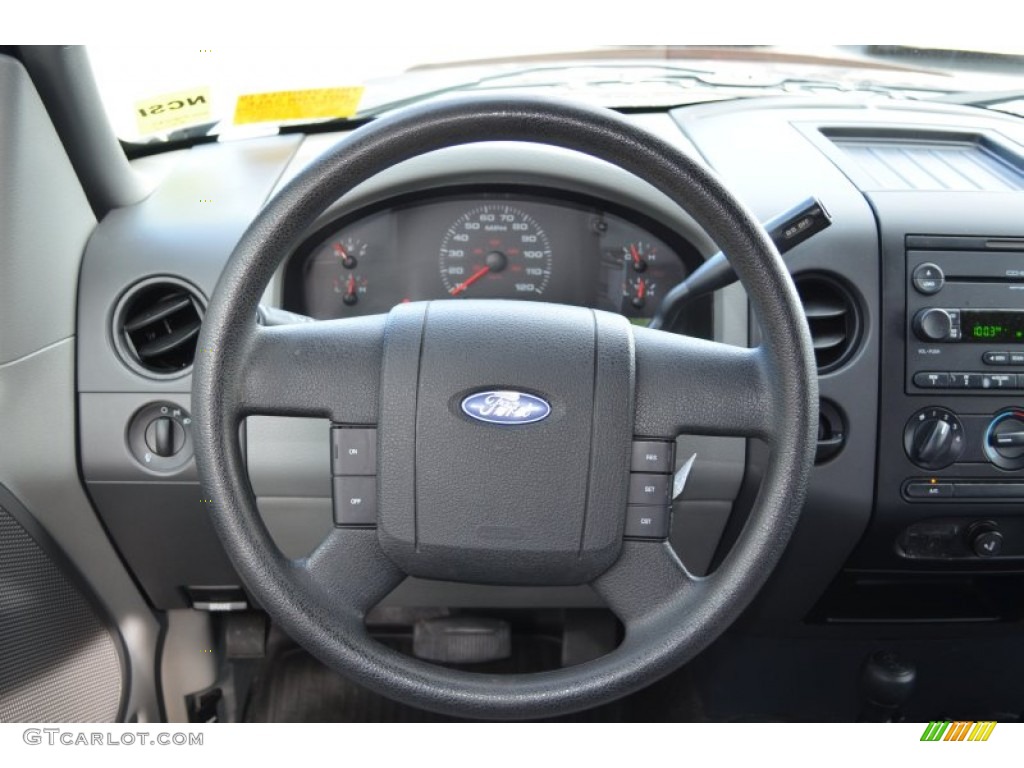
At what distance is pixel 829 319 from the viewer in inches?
54.4

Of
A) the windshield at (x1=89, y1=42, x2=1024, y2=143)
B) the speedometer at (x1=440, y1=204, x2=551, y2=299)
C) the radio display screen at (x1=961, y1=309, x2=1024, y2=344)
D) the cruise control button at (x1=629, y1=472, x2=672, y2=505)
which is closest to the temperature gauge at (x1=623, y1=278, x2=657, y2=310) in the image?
the speedometer at (x1=440, y1=204, x2=551, y2=299)

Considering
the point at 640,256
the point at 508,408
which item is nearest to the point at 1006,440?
the point at 640,256

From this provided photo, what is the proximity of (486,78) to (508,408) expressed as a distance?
901 millimetres

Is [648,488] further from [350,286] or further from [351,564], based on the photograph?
[350,286]

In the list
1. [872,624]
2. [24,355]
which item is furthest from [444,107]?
[872,624]

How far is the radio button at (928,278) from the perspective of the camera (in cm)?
135

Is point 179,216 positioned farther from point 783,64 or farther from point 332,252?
point 783,64

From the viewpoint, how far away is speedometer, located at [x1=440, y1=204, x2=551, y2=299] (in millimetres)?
1500

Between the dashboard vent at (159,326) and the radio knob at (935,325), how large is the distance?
1016mm

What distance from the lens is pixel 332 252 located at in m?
1.50

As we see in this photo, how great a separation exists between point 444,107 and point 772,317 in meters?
0.38

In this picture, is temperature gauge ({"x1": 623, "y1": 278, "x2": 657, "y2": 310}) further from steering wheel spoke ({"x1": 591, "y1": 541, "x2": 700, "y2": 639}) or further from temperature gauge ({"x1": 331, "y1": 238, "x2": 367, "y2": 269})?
steering wheel spoke ({"x1": 591, "y1": 541, "x2": 700, "y2": 639})

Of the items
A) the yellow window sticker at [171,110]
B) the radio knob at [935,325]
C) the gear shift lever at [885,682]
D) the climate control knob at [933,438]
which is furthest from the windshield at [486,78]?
the gear shift lever at [885,682]
